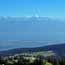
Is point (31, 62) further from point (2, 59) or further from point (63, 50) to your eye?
point (63, 50)

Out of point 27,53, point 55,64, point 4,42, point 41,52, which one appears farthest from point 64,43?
point 55,64

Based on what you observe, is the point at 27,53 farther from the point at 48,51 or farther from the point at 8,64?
the point at 8,64

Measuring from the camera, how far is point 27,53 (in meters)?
17.2

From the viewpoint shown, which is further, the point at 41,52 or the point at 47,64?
the point at 41,52

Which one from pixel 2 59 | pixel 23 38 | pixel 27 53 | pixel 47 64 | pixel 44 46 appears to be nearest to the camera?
pixel 47 64

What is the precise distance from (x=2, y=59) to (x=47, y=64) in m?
2.99

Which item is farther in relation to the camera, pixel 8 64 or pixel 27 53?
pixel 27 53

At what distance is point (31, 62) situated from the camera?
1308 cm

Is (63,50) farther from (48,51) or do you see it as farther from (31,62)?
(31,62)

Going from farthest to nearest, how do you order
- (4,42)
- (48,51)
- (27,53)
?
(4,42), (48,51), (27,53)

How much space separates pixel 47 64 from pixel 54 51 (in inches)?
271

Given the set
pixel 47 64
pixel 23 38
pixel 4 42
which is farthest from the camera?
pixel 23 38

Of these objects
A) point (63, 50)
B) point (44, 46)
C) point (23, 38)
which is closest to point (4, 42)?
point (23, 38)

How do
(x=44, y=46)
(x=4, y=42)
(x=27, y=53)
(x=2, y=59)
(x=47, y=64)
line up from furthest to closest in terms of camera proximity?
(x=4, y=42), (x=44, y=46), (x=27, y=53), (x=2, y=59), (x=47, y=64)
